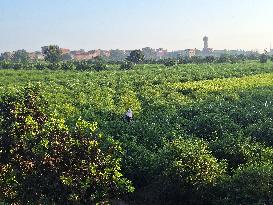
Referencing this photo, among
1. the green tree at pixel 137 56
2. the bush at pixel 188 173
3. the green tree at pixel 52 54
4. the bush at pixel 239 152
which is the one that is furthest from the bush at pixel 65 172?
the green tree at pixel 52 54

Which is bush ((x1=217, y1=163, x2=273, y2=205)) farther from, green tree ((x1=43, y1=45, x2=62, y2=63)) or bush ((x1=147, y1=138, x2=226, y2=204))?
green tree ((x1=43, y1=45, x2=62, y2=63))

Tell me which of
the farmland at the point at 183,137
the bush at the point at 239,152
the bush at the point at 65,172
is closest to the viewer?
the bush at the point at 65,172

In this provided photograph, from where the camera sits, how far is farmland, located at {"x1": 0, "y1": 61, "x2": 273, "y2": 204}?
12898 mm

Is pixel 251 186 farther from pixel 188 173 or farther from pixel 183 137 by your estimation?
pixel 183 137

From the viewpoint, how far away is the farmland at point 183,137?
12.9 m

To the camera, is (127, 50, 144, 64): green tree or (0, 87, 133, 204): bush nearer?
(0, 87, 133, 204): bush

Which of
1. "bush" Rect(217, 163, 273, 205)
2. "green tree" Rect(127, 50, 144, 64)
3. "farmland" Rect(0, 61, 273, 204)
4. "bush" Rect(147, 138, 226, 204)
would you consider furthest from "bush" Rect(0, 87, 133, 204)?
"green tree" Rect(127, 50, 144, 64)

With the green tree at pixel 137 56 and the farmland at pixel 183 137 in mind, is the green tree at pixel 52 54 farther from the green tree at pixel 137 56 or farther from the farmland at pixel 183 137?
the farmland at pixel 183 137

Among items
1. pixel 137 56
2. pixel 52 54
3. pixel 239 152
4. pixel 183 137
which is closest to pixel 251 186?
pixel 239 152

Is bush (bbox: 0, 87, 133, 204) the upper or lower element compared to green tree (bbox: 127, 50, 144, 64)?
lower

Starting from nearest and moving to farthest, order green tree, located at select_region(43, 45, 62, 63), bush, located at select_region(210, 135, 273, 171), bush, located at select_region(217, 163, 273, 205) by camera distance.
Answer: bush, located at select_region(217, 163, 273, 205) < bush, located at select_region(210, 135, 273, 171) < green tree, located at select_region(43, 45, 62, 63)

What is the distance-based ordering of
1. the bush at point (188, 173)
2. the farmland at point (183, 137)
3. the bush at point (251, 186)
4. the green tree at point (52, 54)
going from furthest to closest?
the green tree at point (52, 54)
the bush at point (188, 173)
the farmland at point (183, 137)
the bush at point (251, 186)

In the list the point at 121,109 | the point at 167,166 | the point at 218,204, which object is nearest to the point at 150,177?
the point at 167,166

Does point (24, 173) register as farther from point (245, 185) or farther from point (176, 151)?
point (245, 185)
